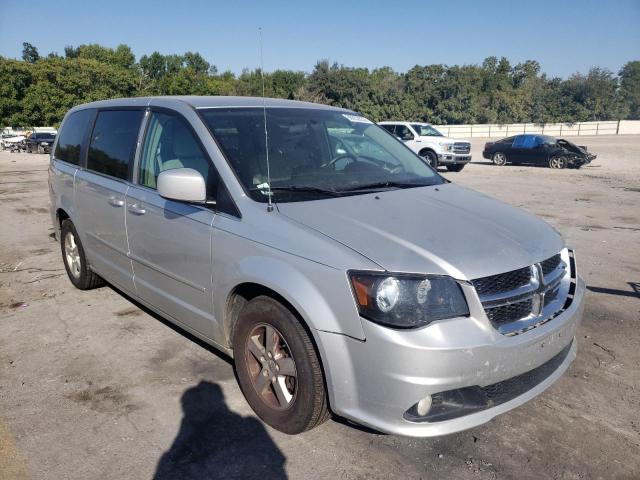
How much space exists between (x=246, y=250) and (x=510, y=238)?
1.47 m

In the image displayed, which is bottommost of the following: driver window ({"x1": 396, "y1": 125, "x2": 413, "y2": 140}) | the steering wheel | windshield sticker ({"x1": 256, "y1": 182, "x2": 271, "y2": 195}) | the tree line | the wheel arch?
the wheel arch

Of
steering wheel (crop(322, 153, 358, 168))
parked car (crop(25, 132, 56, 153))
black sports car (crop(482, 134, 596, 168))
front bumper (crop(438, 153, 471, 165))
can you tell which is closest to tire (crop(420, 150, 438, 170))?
front bumper (crop(438, 153, 471, 165))

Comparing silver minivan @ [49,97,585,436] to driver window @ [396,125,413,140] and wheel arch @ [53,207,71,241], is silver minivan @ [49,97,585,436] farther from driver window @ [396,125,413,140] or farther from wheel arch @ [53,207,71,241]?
driver window @ [396,125,413,140]

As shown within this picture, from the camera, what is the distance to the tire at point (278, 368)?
2.66m

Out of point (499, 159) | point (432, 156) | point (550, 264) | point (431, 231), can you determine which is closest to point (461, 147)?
point (432, 156)

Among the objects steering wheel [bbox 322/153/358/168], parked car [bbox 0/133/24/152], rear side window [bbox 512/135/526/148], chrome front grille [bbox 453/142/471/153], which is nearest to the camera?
steering wheel [bbox 322/153/358/168]

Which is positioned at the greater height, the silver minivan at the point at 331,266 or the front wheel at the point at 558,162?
the silver minivan at the point at 331,266

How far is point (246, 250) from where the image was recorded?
2.89 metres

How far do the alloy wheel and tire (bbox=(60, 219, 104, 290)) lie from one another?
281 cm

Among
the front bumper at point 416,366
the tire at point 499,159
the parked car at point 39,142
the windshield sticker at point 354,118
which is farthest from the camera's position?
the parked car at point 39,142

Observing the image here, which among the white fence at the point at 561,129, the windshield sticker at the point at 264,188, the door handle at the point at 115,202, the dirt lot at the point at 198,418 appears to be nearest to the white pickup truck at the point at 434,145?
the dirt lot at the point at 198,418

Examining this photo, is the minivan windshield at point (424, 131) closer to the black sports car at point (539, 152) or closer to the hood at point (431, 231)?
the black sports car at point (539, 152)

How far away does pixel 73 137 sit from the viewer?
208 inches

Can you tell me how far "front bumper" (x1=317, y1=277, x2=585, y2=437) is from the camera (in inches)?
92.6
